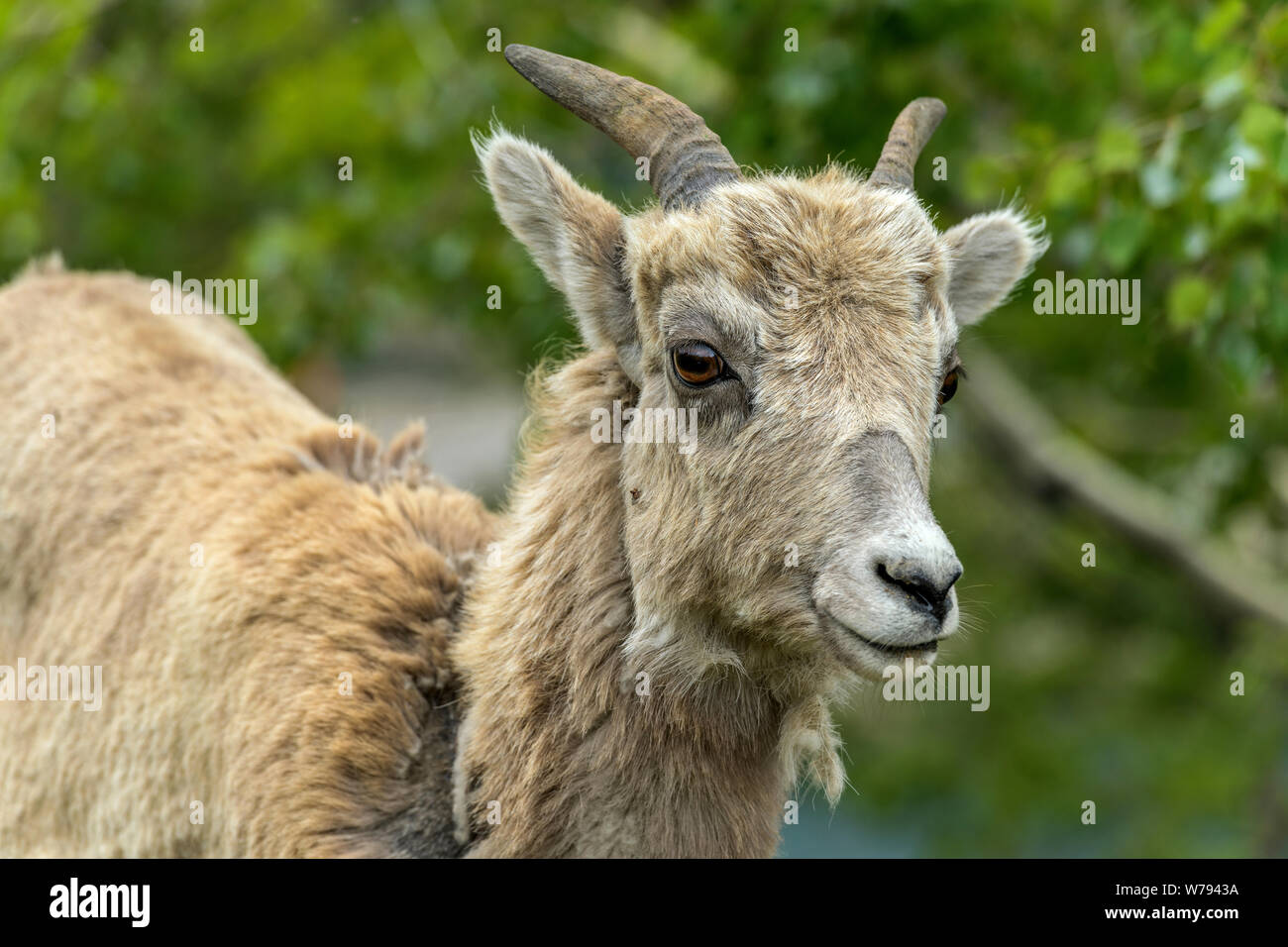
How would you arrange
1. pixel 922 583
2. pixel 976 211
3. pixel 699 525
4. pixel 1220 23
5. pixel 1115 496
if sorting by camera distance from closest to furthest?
pixel 922 583, pixel 699 525, pixel 1220 23, pixel 976 211, pixel 1115 496

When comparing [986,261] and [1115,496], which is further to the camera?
[1115,496]

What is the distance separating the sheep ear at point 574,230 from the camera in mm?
5867

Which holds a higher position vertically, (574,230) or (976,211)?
(976,211)

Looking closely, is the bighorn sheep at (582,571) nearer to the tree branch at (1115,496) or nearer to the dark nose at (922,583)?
the dark nose at (922,583)

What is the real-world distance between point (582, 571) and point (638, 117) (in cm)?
186

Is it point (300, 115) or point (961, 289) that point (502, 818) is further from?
point (300, 115)

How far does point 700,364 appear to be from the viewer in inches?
212

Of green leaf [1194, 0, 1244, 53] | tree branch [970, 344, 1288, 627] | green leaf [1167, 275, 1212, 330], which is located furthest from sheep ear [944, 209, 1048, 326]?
tree branch [970, 344, 1288, 627]

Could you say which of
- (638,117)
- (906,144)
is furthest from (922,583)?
(906,144)

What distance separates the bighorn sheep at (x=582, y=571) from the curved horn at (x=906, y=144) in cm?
2

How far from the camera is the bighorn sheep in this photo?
17.3ft

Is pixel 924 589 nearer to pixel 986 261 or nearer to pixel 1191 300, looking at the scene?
pixel 986 261

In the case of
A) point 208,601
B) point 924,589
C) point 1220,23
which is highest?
point 1220,23

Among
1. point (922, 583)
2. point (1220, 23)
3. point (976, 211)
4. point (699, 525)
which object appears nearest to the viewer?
point (922, 583)
